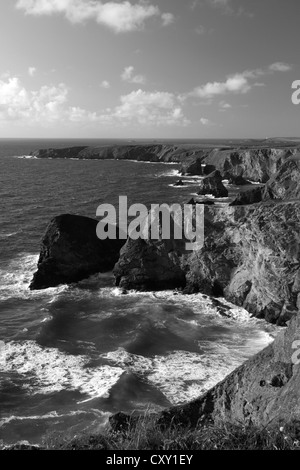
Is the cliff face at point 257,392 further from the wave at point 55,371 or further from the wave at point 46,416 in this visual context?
the wave at point 55,371

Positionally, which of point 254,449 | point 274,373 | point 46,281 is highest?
point 254,449

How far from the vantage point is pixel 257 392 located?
14602 mm

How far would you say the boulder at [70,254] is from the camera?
4041cm

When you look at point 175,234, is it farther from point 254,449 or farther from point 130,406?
point 254,449

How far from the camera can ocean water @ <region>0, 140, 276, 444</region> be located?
21578 mm

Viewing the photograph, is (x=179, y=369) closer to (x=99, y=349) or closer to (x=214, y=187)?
(x=99, y=349)

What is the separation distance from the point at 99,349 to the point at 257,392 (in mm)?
15499

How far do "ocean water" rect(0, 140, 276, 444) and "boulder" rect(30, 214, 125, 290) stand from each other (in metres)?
1.33

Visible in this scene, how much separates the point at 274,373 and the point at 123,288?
985 inches

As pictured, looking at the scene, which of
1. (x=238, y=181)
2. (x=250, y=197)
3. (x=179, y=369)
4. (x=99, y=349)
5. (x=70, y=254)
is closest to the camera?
(x=179, y=369)

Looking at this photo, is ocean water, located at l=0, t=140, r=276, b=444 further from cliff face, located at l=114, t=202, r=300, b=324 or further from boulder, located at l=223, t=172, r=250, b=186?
boulder, located at l=223, t=172, r=250, b=186

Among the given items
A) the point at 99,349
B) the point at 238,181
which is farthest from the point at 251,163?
the point at 99,349

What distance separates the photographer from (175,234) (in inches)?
1545
